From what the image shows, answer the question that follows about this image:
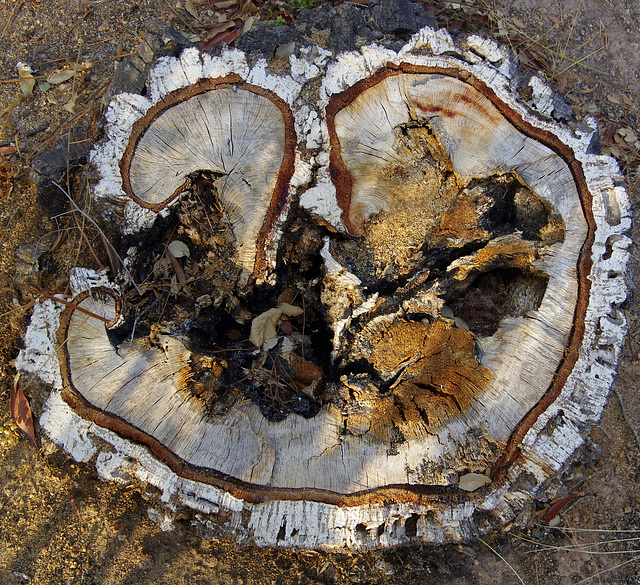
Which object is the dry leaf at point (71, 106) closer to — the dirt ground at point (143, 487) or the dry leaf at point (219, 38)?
the dirt ground at point (143, 487)

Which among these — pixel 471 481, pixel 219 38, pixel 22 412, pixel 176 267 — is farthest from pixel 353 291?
pixel 219 38

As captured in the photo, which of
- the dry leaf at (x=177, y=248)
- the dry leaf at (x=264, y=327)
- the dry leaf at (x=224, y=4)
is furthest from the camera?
the dry leaf at (x=224, y=4)

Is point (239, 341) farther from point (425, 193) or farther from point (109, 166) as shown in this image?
point (425, 193)

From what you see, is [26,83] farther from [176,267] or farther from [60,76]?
[176,267]

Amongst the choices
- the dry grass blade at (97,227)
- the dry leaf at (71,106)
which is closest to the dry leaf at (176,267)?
the dry grass blade at (97,227)

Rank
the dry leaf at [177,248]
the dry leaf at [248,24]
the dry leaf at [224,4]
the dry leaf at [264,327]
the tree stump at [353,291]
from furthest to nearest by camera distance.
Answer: the dry leaf at [224,4] < the dry leaf at [248,24] < the dry leaf at [264,327] < the dry leaf at [177,248] < the tree stump at [353,291]

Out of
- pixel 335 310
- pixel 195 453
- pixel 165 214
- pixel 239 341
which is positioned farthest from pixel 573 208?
pixel 195 453

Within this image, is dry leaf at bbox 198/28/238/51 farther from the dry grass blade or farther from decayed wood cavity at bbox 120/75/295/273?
the dry grass blade
